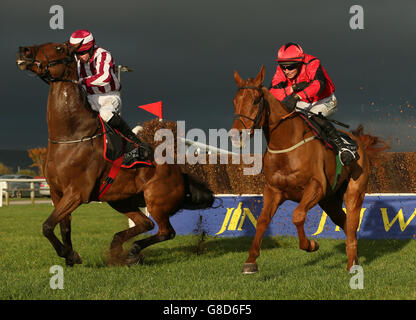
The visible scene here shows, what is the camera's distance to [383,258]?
7047 millimetres

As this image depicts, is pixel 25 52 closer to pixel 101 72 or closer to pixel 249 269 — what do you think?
pixel 101 72

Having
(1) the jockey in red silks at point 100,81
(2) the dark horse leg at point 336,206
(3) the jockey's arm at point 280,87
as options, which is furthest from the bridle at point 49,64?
(2) the dark horse leg at point 336,206

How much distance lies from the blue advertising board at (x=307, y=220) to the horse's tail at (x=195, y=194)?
1.79 m

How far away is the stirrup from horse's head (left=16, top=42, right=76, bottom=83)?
318cm

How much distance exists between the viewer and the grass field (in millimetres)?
4727

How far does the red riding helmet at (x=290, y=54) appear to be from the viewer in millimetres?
5828

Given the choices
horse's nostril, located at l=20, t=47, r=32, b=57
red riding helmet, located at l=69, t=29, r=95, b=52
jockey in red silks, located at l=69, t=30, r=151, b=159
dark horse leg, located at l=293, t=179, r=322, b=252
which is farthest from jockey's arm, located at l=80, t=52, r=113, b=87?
dark horse leg, located at l=293, t=179, r=322, b=252

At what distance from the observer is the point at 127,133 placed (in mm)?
A: 6555

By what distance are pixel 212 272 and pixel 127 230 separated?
137cm

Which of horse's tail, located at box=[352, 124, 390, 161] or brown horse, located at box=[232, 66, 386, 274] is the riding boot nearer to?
brown horse, located at box=[232, 66, 386, 274]

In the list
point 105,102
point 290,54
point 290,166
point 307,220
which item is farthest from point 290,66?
point 307,220

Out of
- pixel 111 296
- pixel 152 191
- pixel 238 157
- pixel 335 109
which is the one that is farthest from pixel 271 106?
pixel 238 157
